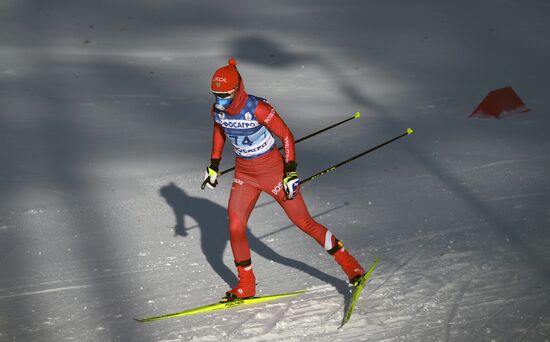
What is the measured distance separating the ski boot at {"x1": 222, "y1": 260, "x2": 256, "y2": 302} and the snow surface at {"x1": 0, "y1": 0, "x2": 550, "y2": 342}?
15 cm

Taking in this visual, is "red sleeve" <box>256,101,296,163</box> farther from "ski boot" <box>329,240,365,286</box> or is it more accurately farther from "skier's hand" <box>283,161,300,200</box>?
"ski boot" <box>329,240,365,286</box>

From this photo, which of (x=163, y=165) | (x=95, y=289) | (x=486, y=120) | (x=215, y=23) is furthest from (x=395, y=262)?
(x=215, y=23)

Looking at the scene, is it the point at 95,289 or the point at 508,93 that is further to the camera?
the point at 508,93

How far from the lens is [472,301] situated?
24.1 ft

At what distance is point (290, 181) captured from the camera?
270 inches

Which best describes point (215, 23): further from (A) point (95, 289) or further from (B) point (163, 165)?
(A) point (95, 289)

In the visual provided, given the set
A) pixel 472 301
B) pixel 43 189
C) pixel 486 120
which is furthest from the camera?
pixel 486 120

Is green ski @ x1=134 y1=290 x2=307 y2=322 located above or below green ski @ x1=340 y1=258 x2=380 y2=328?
below

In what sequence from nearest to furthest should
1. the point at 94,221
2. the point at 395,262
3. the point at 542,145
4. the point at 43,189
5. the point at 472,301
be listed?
the point at 472,301
the point at 395,262
the point at 94,221
the point at 43,189
the point at 542,145

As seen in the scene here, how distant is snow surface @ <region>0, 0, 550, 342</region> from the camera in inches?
288

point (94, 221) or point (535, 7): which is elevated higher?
point (535, 7)

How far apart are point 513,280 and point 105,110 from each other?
6481mm

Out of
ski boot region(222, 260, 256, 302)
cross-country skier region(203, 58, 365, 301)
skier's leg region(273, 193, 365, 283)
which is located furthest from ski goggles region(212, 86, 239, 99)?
ski boot region(222, 260, 256, 302)

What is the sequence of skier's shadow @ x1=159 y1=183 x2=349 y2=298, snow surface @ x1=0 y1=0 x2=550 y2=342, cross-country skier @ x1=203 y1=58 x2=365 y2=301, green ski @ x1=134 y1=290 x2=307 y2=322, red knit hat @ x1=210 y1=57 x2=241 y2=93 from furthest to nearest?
skier's shadow @ x1=159 y1=183 x2=349 y2=298, snow surface @ x1=0 y1=0 x2=550 y2=342, green ski @ x1=134 y1=290 x2=307 y2=322, cross-country skier @ x1=203 y1=58 x2=365 y2=301, red knit hat @ x1=210 y1=57 x2=241 y2=93
